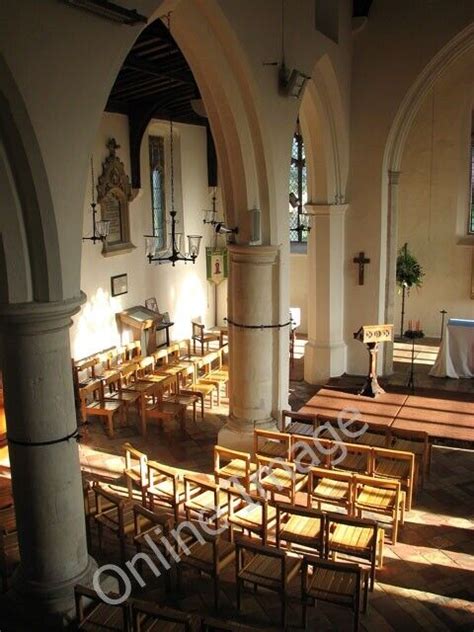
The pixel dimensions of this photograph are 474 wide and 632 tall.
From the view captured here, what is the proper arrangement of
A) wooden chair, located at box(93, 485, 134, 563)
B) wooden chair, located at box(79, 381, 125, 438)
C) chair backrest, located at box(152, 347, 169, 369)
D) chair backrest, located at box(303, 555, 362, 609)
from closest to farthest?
1. chair backrest, located at box(303, 555, 362, 609)
2. wooden chair, located at box(93, 485, 134, 563)
3. wooden chair, located at box(79, 381, 125, 438)
4. chair backrest, located at box(152, 347, 169, 369)

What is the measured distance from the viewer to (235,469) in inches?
323

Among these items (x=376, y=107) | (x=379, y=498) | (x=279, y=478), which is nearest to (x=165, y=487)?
(x=279, y=478)

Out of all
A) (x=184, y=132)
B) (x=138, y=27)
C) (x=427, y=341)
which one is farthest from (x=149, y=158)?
(x=138, y=27)

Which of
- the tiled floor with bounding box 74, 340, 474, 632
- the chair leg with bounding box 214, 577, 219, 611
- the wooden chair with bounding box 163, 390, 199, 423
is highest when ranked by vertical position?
the wooden chair with bounding box 163, 390, 199, 423

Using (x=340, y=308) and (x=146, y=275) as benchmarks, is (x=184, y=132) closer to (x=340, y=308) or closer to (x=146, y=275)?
(x=146, y=275)

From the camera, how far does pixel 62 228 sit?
5191 mm

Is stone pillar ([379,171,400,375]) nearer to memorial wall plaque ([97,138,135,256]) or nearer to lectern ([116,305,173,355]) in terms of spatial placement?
lectern ([116,305,173,355])

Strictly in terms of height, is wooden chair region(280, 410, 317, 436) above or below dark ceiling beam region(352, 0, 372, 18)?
below

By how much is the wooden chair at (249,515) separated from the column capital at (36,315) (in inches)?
106

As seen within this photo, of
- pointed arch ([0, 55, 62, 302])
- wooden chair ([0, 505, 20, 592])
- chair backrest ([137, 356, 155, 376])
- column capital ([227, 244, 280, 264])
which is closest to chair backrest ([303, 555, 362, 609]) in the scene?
wooden chair ([0, 505, 20, 592])

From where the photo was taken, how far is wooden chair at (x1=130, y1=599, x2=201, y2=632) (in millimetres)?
4866

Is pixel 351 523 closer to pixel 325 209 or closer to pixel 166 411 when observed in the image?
pixel 166 411

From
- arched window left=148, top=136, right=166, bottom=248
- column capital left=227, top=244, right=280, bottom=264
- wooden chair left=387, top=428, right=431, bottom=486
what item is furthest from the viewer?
arched window left=148, top=136, right=166, bottom=248

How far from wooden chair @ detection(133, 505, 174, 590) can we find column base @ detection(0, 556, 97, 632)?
820 mm
